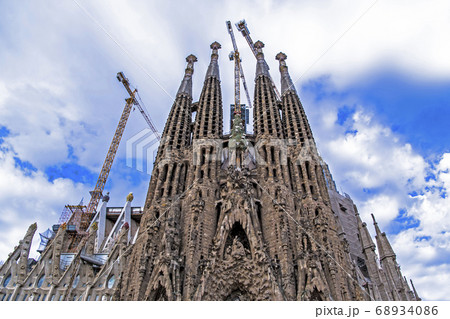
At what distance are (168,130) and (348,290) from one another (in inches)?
842

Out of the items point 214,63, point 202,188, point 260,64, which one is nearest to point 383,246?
point 202,188

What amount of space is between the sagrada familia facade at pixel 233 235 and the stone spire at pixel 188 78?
0.34 metres

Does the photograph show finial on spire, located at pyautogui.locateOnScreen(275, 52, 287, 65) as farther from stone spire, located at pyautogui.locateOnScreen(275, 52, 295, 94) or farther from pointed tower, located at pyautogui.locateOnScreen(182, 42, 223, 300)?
pointed tower, located at pyautogui.locateOnScreen(182, 42, 223, 300)

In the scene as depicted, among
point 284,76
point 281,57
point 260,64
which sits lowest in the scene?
point 284,76

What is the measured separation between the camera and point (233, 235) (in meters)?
22.7

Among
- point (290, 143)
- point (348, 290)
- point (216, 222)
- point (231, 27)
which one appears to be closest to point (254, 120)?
point (290, 143)

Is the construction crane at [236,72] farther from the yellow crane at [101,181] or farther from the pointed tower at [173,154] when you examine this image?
the yellow crane at [101,181]

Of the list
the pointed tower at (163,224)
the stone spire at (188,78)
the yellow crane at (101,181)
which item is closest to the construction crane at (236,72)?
the stone spire at (188,78)

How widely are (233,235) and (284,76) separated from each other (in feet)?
74.9

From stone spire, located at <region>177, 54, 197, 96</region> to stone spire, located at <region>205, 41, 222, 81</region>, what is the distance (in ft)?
7.63

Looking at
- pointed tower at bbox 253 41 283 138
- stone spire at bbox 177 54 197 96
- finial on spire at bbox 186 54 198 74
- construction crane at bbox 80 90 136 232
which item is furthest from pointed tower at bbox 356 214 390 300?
construction crane at bbox 80 90 136 232

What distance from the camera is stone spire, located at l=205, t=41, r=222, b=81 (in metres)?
38.9

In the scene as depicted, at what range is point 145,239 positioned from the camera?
21969 mm

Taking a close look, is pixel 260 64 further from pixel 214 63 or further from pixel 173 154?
pixel 173 154
